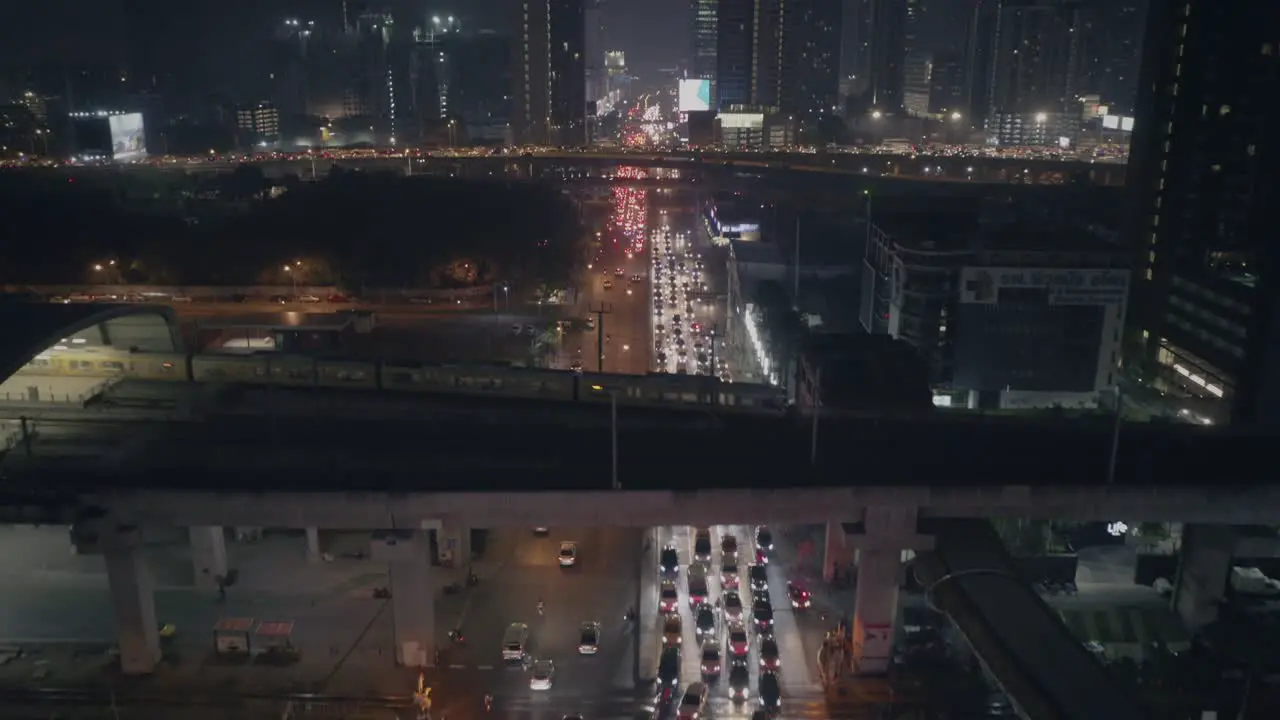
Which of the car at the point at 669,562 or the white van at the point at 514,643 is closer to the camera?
the white van at the point at 514,643

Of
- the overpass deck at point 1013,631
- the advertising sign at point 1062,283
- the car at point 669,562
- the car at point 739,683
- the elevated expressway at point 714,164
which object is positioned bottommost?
the car at point 739,683

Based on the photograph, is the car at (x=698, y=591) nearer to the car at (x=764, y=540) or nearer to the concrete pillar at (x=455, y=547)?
the car at (x=764, y=540)

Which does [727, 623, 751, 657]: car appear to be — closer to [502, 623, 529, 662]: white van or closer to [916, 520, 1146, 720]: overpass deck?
[916, 520, 1146, 720]: overpass deck

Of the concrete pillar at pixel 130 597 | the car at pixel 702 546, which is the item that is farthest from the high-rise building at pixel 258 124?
the concrete pillar at pixel 130 597

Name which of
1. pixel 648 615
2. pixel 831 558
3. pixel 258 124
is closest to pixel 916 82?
pixel 258 124

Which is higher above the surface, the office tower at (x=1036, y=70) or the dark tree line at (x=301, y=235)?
the office tower at (x=1036, y=70)

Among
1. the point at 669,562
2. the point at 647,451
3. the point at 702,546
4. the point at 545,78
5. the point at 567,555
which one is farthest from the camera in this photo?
the point at 545,78

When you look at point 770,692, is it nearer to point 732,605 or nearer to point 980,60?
point 732,605

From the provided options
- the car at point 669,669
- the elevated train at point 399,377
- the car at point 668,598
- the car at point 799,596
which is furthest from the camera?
the elevated train at point 399,377
